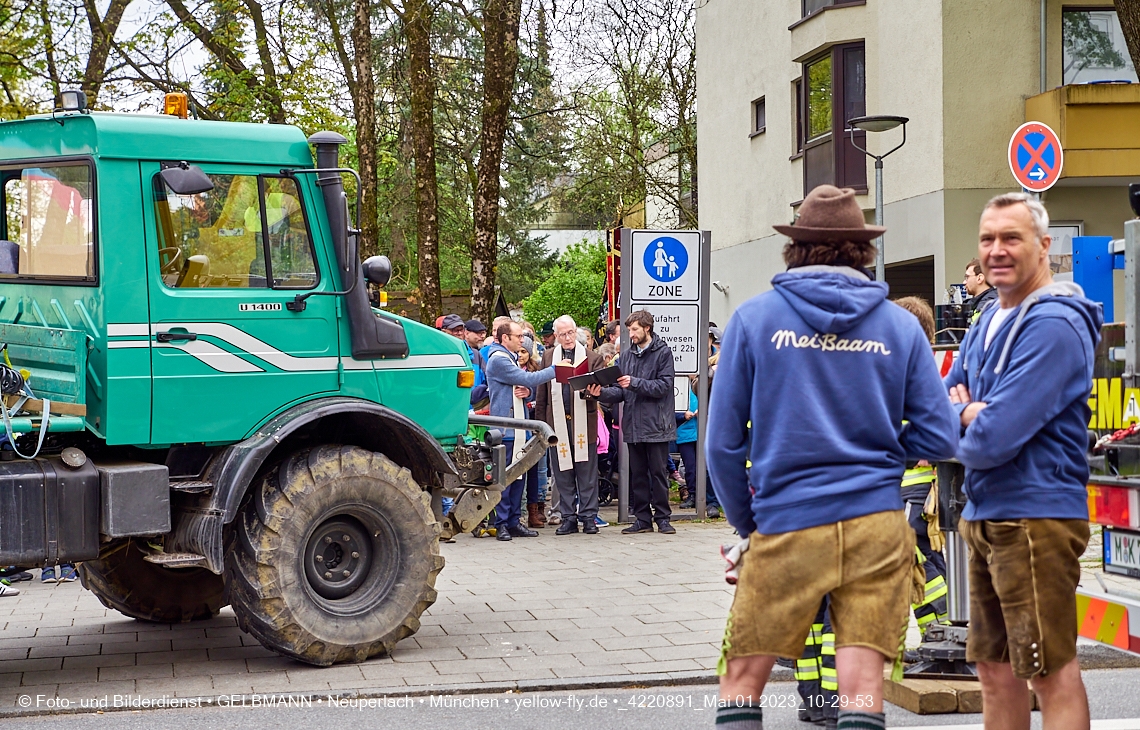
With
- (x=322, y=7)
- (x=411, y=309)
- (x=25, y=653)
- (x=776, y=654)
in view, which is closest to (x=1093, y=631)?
(x=776, y=654)

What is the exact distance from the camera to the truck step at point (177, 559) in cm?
609

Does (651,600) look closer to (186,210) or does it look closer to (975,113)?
(186,210)

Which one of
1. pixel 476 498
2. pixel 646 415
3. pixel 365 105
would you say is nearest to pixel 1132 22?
pixel 646 415

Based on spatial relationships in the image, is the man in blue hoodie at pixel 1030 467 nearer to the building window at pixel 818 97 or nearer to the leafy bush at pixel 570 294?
the building window at pixel 818 97

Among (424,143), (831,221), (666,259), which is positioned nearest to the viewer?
(831,221)

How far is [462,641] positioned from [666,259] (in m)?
6.10

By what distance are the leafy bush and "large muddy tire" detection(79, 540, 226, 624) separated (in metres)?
32.3

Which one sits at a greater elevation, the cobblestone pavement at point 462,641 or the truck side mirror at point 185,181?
the truck side mirror at point 185,181

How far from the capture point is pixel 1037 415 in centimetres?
362

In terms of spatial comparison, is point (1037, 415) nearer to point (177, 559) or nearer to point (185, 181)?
point (185, 181)

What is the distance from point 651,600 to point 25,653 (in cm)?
377

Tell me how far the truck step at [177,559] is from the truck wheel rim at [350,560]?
58 centimetres

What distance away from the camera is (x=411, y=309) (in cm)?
1914

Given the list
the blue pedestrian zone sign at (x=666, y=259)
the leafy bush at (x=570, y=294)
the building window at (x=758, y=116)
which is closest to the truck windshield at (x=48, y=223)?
the blue pedestrian zone sign at (x=666, y=259)
